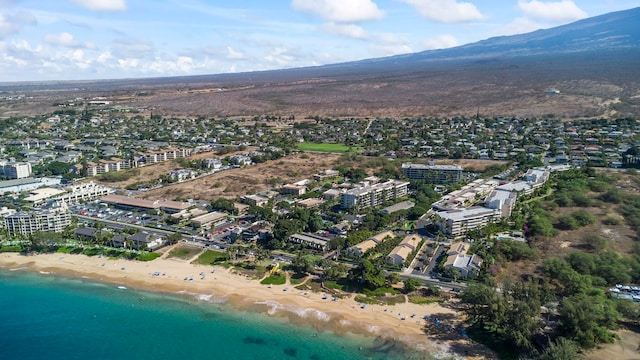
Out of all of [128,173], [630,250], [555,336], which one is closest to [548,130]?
[630,250]

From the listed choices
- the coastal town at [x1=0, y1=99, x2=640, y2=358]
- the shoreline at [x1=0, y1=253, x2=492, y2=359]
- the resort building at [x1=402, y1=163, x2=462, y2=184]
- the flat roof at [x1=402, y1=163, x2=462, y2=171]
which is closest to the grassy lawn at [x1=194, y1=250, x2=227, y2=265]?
the coastal town at [x1=0, y1=99, x2=640, y2=358]

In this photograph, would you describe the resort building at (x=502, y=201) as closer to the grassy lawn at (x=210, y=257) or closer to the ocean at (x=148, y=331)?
the ocean at (x=148, y=331)

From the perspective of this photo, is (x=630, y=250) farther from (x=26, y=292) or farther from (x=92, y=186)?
(x=92, y=186)

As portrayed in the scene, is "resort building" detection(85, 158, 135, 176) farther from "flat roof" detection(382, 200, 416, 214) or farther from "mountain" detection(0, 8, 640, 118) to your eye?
"mountain" detection(0, 8, 640, 118)

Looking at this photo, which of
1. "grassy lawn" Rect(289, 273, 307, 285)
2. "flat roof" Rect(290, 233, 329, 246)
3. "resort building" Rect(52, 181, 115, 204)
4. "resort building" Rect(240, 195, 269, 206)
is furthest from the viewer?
"resort building" Rect(52, 181, 115, 204)

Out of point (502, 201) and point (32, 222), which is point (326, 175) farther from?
point (32, 222)

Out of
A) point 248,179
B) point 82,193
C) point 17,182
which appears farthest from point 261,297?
point 17,182
